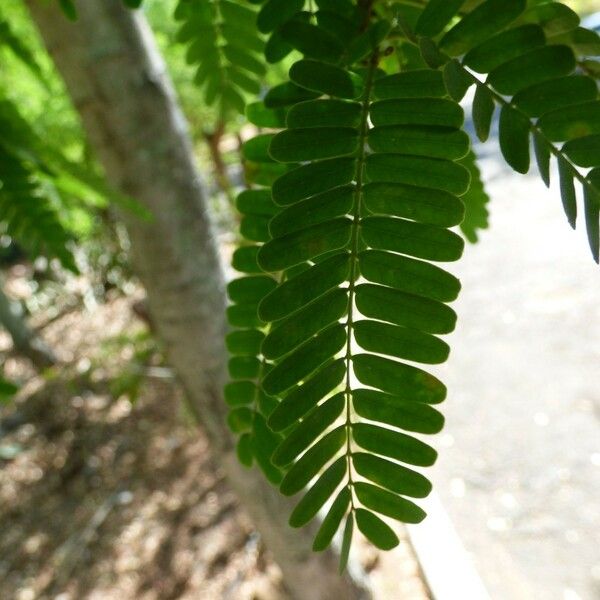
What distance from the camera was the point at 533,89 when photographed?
44cm

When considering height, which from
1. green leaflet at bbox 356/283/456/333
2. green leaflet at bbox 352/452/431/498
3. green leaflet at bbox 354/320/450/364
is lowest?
green leaflet at bbox 352/452/431/498

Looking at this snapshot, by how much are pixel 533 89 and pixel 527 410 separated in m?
2.67

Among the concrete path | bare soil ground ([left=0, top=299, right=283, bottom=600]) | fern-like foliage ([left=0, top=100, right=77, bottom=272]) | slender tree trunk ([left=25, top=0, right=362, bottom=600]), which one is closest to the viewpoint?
fern-like foliage ([left=0, top=100, right=77, bottom=272])

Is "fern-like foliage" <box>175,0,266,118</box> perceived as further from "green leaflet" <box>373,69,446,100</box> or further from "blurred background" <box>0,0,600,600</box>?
"blurred background" <box>0,0,600,600</box>

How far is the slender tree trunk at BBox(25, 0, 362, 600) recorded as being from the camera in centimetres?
121

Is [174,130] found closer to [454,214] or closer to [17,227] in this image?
[17,227]

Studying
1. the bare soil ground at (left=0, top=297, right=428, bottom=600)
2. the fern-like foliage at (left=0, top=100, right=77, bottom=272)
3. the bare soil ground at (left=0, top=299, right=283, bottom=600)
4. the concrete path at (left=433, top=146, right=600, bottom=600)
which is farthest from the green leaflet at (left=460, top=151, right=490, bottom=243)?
the bare soil ground at (left=0, top=299, right=283, bottom=600)

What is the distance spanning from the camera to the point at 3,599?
11.3 ft

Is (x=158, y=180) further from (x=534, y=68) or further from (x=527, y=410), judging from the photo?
(x=527, y=410)

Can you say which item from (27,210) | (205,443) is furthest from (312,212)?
(205,443)

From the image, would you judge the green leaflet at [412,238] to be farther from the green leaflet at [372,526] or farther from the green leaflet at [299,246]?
the green leaflet at [372,526]

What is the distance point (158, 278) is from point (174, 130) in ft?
1.02

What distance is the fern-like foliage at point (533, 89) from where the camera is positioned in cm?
43

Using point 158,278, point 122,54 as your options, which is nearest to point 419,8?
point 122,54
